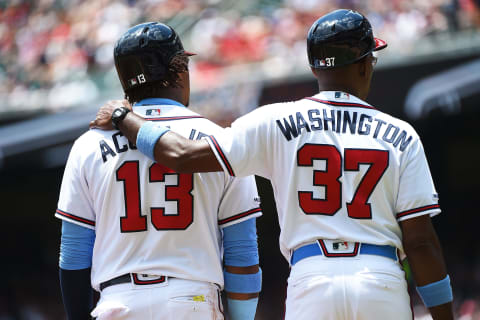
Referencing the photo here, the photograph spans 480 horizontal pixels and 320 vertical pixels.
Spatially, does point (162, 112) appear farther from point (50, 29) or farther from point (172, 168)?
point (50, 29)

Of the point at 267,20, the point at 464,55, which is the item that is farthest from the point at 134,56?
the point at 267,20

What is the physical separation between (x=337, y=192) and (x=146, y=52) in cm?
86

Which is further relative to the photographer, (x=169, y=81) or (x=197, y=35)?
(x=197, y=35)

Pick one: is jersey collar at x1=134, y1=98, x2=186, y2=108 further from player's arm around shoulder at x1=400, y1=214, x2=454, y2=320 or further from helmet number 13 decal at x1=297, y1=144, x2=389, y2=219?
player's arm around shoulder at x1=400, y1=214, x2=454, y2=320

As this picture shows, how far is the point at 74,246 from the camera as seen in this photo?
95.0 inches

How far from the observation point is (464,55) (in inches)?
277

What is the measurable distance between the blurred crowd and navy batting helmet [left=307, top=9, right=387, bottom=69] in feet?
14.9

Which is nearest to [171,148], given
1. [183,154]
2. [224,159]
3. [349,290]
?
[183,154]

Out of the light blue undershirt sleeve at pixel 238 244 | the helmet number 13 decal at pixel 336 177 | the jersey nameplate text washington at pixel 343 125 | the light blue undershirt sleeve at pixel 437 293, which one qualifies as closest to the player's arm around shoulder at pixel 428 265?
the light blue undershirt sleeve at pixel 437 293

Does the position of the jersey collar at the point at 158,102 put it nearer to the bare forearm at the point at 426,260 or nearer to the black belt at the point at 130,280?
the black belt at the point at 130,280

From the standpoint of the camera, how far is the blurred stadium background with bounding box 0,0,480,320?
6945 mm

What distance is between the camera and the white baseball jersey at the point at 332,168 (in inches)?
91.0

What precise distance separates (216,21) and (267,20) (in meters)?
0.65

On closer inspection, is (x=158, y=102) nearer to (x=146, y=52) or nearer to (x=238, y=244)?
(x=146, y=52)
